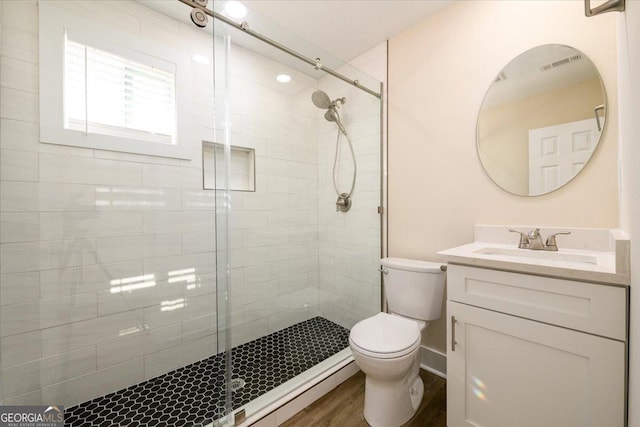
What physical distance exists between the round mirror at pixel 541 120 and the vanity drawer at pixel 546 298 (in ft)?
2.16

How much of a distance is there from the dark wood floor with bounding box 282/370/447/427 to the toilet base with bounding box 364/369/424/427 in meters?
Answer: 0.05

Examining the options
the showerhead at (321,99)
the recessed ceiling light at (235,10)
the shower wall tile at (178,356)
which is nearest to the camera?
the recessed ceiling light at (235,10)

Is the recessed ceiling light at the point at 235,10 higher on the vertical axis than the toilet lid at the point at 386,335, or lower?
higher

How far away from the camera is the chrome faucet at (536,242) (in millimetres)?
1335

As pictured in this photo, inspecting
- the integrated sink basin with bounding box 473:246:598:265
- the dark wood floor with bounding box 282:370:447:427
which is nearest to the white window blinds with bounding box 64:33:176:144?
the dark wood floor with bounding box 282:370:447:427

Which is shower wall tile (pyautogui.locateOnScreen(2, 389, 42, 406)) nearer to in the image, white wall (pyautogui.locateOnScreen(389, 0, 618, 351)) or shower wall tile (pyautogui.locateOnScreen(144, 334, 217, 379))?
shower wall tile (pyautogui.locateOnScreen(144, 334, 217, 379))

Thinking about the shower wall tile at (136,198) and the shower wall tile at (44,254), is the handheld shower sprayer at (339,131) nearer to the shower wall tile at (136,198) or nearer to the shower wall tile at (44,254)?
the shower wall tile at (136,198)

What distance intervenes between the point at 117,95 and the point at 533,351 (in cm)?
251

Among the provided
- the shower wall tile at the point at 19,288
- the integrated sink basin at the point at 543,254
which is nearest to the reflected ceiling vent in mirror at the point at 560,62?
the integrated sink basin at the point at 543,254

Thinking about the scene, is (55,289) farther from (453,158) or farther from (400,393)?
(453,158)

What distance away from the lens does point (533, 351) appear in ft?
3.41

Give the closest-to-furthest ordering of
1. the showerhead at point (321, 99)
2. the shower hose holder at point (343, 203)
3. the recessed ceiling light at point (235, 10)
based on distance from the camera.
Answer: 1. the recessed ceiling light at point (235, 10)
2. the showerhead at point (321, 99)
3. the shower hose holder at point (343, 203)

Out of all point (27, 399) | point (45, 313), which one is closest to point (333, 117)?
point (45, 313)

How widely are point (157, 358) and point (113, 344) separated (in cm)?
28
